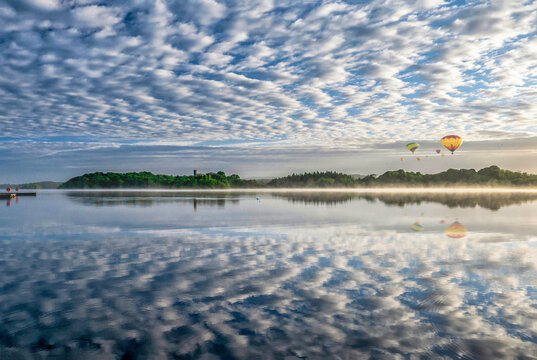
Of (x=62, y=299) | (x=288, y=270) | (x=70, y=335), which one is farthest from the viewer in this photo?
(x=288, y=270)

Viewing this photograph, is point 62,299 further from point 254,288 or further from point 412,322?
point 412,322

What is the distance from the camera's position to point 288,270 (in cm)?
1516

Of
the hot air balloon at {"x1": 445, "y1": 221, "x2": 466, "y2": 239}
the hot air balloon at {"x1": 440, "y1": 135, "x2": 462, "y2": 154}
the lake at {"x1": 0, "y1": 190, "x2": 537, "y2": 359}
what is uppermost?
the hot air balloon at {"x1": 440, "y1": 135, "x2": 462, "y2": 154}

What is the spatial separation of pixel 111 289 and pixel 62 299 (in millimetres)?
1483

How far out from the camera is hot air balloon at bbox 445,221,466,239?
24.6 meters

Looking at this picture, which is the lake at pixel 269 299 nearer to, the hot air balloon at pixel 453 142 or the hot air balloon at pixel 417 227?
the hot air balloon at pixel 417 227

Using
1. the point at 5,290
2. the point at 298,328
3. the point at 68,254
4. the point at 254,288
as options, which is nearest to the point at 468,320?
the point at 298,328

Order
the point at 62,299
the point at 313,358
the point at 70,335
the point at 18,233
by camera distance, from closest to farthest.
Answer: the point at 313,358, the point at 70,335, the point at 62,299, the point at 18,233

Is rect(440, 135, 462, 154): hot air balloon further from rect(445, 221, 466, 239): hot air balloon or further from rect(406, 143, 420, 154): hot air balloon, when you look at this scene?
rect(445, 221, 466, 239): hot air balloon

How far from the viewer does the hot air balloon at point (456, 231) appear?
24562 mm

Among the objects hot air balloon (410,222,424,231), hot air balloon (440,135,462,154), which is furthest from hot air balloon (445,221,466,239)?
hot air balloon (440,135,462,154)

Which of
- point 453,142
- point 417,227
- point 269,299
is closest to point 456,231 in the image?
point 417,227

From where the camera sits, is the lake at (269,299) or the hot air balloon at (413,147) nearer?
the lake at (269,299)

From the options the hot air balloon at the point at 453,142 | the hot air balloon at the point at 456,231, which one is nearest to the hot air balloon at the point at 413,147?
the hot air balloon at the point at 453,142
